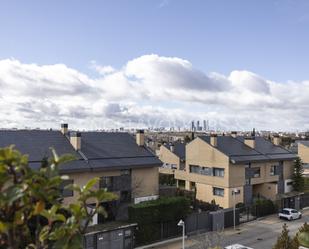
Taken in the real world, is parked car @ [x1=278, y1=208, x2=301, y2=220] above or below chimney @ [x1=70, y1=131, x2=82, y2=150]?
below

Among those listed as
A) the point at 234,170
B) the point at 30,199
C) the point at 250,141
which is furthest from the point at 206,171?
the point at 30,199

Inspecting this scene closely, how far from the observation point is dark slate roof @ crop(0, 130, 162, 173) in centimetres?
3047

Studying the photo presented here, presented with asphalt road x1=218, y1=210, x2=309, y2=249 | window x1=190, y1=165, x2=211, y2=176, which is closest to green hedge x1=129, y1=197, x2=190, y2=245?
asphalt road x1=218, y1=210, x2=309, y2=249

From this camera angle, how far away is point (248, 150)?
43906mm

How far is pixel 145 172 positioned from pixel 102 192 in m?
32.1

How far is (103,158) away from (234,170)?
15.0 metres

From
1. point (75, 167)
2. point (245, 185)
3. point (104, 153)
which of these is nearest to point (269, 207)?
point (245, 185)

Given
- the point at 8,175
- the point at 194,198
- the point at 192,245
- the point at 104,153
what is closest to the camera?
the point at 8,175

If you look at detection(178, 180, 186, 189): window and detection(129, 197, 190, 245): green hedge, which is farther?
detection(178, 180, 186, 189): window

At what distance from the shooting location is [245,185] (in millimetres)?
40969

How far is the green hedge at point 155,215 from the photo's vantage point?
28.2 m

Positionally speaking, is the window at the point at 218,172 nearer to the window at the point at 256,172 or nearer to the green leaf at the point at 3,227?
the window at the point at 256,172

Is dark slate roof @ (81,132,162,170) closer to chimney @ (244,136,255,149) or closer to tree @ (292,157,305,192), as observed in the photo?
chimney @ (244,136,255,149)

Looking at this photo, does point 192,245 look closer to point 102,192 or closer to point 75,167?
point 75,167
